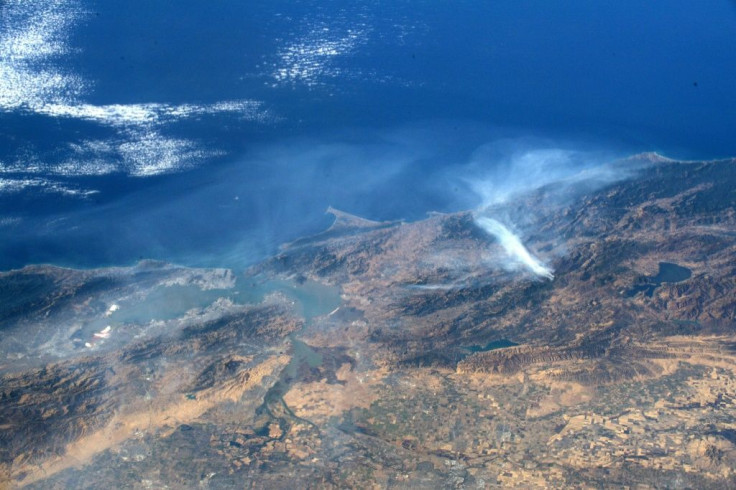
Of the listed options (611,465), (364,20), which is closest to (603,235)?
(611,465)

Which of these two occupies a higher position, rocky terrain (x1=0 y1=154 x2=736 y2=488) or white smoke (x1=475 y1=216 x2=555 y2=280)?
white smoke (x1=475 y1=216 x2=555 y2=280)

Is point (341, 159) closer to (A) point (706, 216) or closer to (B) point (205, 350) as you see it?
(B) point (205, 350)

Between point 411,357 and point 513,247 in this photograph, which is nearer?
point 411,357

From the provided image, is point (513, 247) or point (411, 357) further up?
point (513, 247)

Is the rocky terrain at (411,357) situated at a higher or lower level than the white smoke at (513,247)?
lower
